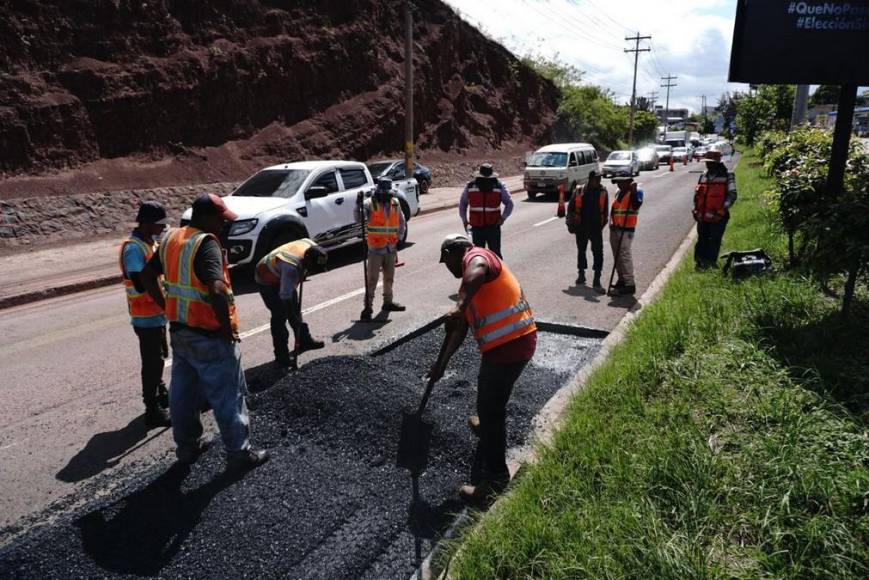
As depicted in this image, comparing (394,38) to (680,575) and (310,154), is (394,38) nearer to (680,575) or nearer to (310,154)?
(310,154)

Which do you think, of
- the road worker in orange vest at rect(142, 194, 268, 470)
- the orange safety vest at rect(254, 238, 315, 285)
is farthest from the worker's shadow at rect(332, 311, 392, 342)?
the road worker in orange vest at rect(142, 194, 268, 470)

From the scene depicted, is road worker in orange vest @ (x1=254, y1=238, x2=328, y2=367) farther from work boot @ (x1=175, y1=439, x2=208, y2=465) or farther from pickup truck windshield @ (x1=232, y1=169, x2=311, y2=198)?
pickup truck windshield @ (x1=232, y1=169, x2=311, y2=198)

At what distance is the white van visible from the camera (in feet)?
68.3

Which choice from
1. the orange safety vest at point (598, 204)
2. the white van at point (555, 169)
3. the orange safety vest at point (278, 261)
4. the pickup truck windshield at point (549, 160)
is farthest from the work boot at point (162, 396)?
the pickup truck windshield at point (549, 160)

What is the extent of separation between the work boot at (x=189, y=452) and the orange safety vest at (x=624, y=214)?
20.4 ft

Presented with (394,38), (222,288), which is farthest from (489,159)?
(222,288)

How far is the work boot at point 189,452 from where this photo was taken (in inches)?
156

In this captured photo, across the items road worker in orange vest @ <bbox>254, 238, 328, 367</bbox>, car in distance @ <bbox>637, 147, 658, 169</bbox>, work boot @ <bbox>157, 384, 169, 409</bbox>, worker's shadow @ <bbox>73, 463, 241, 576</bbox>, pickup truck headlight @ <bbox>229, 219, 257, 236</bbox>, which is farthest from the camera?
car in distance @ <bbox>637, 147, 658, 169</bbox>

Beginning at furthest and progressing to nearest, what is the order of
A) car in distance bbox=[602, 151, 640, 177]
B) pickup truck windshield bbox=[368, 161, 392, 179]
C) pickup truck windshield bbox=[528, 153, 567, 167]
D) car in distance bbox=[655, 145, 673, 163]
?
car in distance bbox=[655, 145, 673, 163] < car in distance bbox=[602, 151, 640, 177] < pickup truck windshield bbox=[528, 153, 567, 167] < pickup truck windshield bbox=[368, 161, 392, 179]

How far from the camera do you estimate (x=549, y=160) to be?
70.9 ft

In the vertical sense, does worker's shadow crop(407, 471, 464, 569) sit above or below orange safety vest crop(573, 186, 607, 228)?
below

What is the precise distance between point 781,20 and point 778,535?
4990mm

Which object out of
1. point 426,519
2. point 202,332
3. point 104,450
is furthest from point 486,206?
point 104,450

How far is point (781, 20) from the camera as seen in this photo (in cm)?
546
